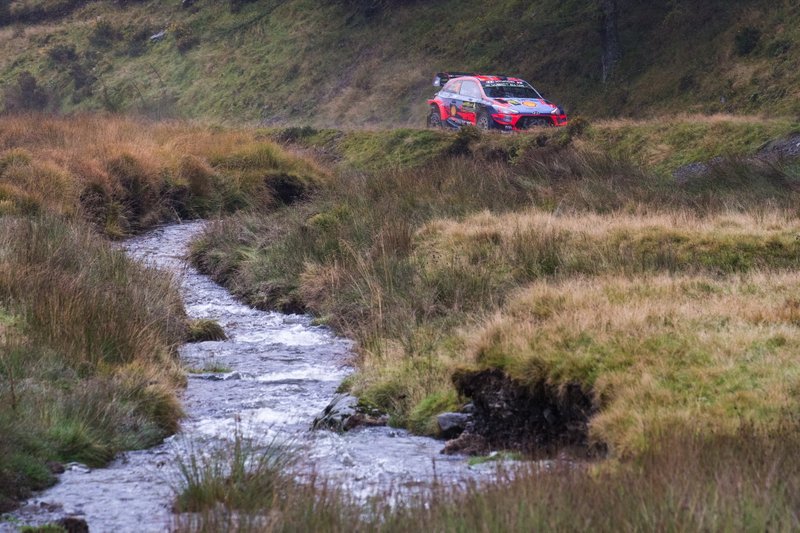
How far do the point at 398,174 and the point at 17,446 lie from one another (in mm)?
13319

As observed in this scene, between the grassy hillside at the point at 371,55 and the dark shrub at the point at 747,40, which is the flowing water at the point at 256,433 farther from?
the dark shrub at the point at 747,40

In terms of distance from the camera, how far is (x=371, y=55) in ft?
148

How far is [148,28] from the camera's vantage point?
5819 cm

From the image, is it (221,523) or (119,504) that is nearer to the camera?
(221,523)

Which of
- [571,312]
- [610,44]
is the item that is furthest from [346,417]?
[610,44]

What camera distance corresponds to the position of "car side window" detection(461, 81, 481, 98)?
1134 inches

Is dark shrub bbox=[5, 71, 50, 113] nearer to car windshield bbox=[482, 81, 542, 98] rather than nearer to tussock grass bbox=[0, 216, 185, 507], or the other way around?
car windshield bbox=[482, 81, 542, 98]

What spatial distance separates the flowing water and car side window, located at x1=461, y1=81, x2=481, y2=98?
15310mm

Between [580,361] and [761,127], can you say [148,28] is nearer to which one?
[761,127]

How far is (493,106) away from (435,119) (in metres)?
3.42

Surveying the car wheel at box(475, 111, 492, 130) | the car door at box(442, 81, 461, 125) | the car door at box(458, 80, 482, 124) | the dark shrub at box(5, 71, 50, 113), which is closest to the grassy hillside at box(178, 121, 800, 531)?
the car wheel at box(475, 111, 492, 130)

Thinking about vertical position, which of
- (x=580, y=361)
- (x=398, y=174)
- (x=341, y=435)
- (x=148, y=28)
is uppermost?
(x=148, y=28)

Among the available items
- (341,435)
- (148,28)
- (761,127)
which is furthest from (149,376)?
(148,28)

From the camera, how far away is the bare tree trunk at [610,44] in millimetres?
34719
